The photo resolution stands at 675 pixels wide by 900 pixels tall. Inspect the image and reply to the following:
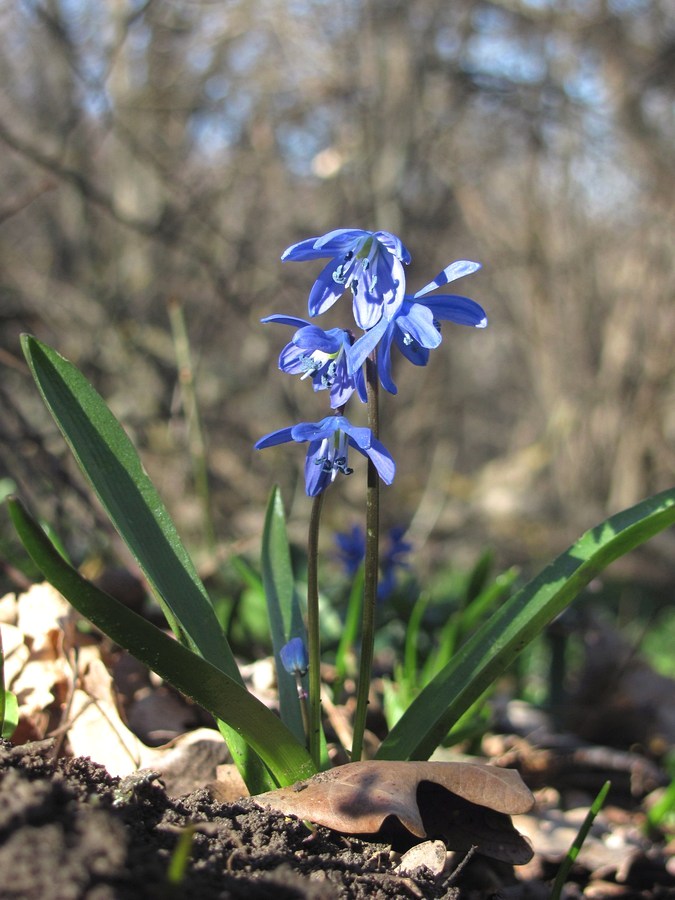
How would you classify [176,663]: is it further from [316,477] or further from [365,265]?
[365,265]

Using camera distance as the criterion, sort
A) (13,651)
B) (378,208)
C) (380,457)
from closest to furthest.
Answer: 1. (380,457)
2. (13,651)
3. (378,208)

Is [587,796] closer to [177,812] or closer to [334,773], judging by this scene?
[334,773]

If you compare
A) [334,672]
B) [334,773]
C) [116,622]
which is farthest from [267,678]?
[116,622]

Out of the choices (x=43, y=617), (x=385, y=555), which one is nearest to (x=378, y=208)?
(x=385, y=555)

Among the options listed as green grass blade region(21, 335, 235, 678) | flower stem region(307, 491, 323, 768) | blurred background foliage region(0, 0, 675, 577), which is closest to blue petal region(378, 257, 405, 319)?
flower stem region(307, 491, 323, 768)

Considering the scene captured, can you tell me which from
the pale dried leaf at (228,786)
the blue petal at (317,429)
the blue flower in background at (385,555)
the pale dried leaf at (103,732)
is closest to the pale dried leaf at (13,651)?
the pale dried leaf at (103,732)

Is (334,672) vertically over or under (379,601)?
under

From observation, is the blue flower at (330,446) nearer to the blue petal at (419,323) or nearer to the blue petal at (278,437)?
the blue petal at (278,437)
